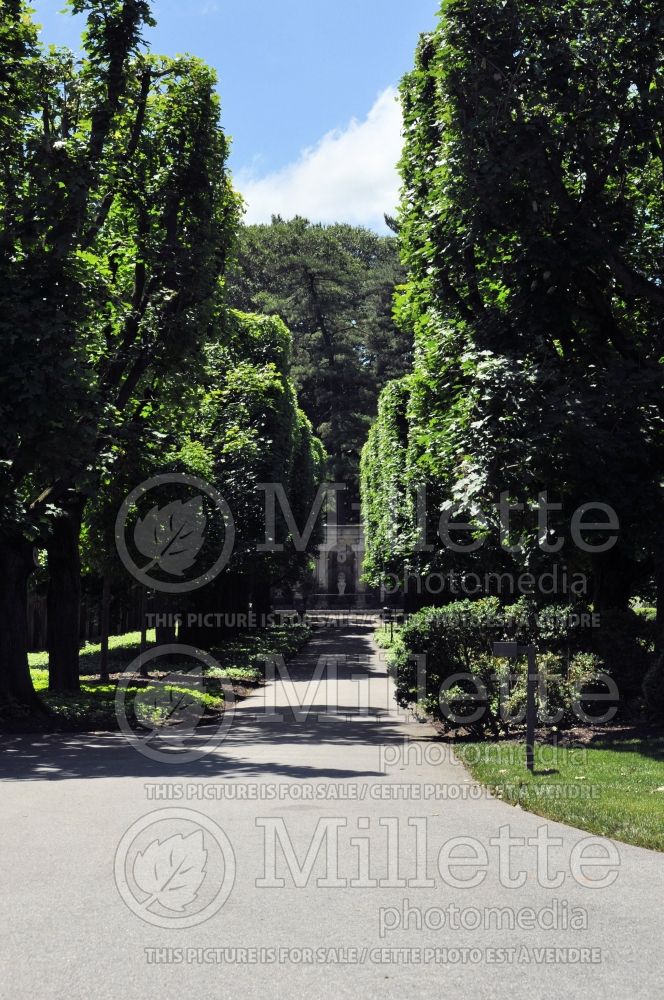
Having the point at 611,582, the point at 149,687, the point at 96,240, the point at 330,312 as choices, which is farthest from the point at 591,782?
the point at 330,312

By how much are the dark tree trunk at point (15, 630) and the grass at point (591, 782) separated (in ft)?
24.2

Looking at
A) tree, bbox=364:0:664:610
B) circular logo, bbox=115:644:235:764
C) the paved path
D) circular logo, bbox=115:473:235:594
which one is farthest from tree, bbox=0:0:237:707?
the paved path

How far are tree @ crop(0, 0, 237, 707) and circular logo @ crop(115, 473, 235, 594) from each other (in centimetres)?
294

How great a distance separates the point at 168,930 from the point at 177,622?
31955 millimetres

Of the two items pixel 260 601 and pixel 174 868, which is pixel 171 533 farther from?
pixel 260 601

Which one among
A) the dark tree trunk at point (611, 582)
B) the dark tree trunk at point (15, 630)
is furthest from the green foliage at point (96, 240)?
the dark tree trunk at point (611, 582)

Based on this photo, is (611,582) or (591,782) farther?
(611,582)

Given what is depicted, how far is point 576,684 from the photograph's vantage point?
51.3ft

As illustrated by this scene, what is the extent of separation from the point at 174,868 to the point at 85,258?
1210 centimetres

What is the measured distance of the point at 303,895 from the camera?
6.62 meters

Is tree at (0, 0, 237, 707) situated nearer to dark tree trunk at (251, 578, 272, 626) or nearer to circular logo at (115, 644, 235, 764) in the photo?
circular logo at (115, 644, 235, 764)

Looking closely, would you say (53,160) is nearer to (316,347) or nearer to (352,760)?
(352,760)

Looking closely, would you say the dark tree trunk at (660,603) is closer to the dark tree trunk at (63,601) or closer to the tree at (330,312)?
the dark tree trunk at (63,601)

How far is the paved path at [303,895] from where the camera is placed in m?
5.21
